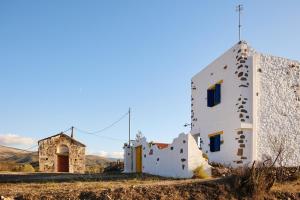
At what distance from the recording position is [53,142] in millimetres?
27516

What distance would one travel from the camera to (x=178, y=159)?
1366 centimetres

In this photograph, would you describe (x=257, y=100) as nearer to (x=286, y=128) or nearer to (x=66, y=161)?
(x=286, y=128)

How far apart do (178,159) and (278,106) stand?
16.8 feet

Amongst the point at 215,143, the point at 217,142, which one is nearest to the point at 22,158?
the point at 215,143

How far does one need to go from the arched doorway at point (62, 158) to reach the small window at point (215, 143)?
49.9 ft

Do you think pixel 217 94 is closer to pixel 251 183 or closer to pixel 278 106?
pixel 278 106

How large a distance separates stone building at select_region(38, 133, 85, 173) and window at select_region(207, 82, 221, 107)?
15133 mm

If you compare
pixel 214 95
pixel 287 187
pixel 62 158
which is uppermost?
pixel 214 95

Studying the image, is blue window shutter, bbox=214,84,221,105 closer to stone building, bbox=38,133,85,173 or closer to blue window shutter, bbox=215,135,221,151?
blue window shutter, bbox=215,135,221,151

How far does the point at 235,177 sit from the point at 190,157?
2.08m

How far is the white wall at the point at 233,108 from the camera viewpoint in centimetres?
1408

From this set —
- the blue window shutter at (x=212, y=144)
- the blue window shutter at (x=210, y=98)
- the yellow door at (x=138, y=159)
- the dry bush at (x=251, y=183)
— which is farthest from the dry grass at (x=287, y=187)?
the yellow door at (x=138, y=159)

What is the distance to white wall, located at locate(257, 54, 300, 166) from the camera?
1439 centimetres

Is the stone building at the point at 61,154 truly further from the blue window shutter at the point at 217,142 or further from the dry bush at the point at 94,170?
the blue window shutter at the point at 217,142
